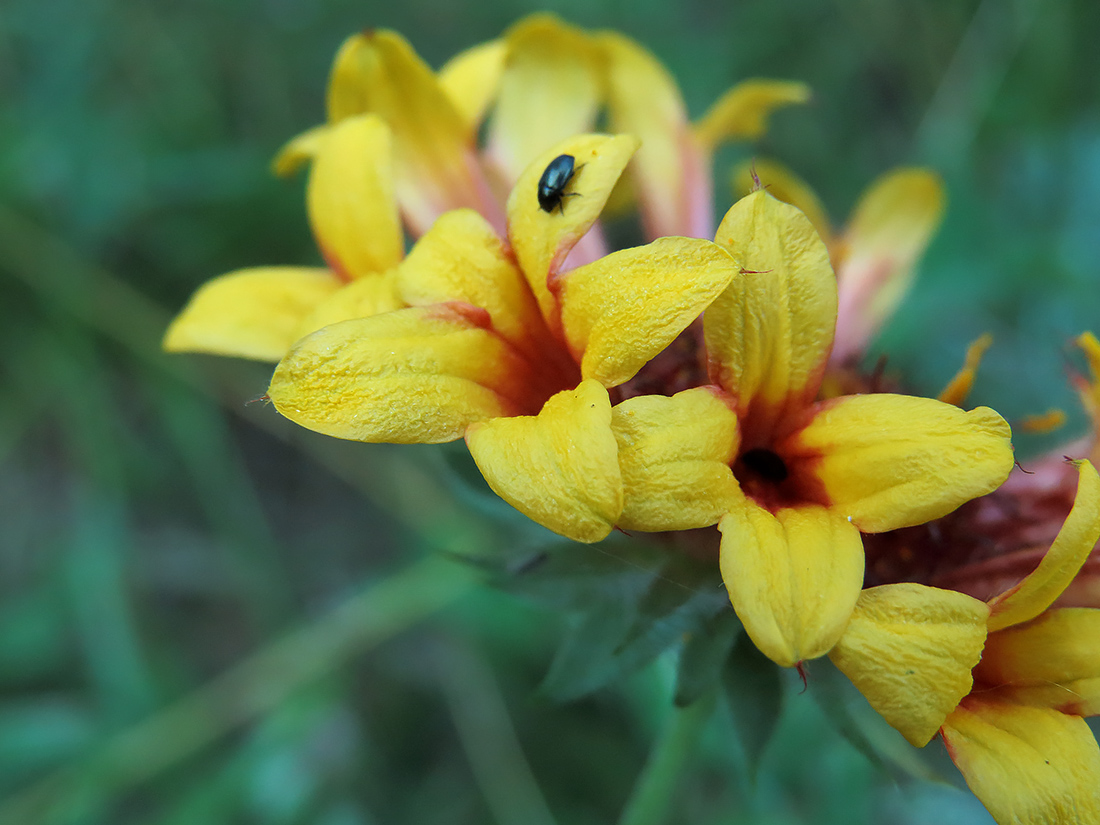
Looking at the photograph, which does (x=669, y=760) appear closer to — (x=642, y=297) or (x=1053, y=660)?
(x=1053, y=660)

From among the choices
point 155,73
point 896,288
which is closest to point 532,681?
point 896,288

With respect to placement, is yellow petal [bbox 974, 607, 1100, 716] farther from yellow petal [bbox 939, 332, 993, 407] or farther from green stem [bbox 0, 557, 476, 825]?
green stem [bbox 0, 557, 476, 825]

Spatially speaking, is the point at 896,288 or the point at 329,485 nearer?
the point at 896,288

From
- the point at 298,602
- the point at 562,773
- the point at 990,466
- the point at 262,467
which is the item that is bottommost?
the point at 562,773

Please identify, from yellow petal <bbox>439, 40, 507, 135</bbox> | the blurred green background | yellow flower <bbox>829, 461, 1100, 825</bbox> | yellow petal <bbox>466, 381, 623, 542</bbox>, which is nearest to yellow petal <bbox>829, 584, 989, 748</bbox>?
yellow flower <bbox>829, 461, 1100, 825</bbox>

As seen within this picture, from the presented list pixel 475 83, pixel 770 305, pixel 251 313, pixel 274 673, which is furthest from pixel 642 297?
pixel 274 673

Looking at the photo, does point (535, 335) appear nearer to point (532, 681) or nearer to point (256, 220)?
point (532, 681)

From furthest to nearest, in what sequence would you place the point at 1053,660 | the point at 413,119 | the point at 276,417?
the point at 276,417, the point at 413,119, the point at 1053,660
